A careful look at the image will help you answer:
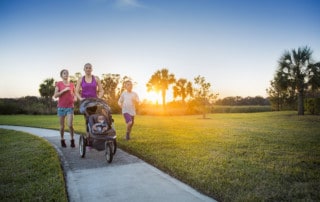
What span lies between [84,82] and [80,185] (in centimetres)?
305

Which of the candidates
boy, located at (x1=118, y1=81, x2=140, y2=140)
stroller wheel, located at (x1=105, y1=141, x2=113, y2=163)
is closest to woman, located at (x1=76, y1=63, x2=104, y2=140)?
stroller wheel, located at (x1=105, y1=141, x2=113, y2=163)

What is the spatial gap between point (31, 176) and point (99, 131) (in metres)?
1.57

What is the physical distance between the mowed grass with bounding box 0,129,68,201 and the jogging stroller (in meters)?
0.87

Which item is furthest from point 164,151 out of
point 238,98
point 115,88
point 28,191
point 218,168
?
point 238,98

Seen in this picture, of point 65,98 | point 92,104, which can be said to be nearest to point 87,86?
point 92,104

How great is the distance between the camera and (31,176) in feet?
15.4

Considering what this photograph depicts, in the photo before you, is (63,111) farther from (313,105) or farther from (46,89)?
(46,89)

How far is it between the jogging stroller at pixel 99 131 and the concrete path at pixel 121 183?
0.34m

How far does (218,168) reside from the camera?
512 cm

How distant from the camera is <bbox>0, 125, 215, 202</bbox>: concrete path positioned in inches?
142

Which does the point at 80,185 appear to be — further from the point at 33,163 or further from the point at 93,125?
the point at 33,163

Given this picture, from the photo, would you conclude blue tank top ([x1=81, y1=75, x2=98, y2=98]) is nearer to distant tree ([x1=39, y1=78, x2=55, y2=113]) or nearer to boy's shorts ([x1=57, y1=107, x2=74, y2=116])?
boy's shorts ([x1=57, y1=107, x2=74, y2=116])

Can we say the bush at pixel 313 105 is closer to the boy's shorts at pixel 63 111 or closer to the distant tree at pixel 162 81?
the boy's shorts at pixel 63 111

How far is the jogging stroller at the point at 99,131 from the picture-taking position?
5.46 meters
